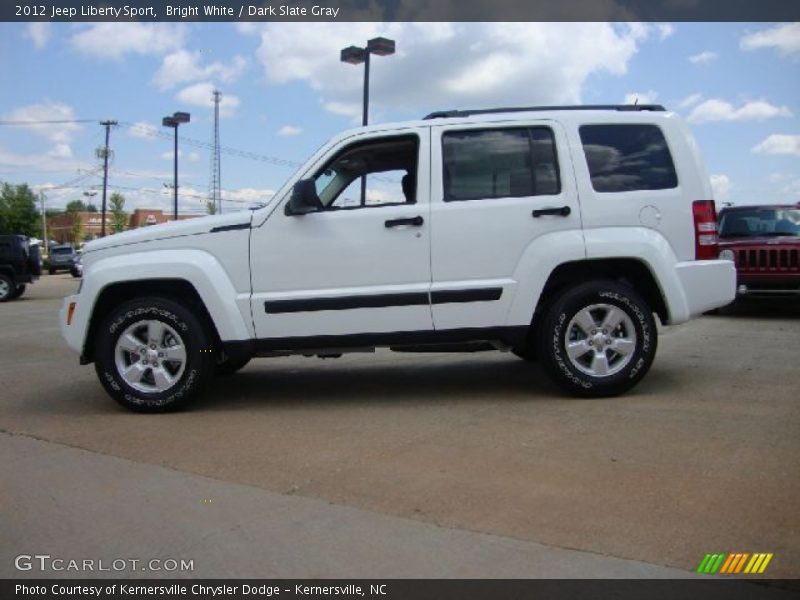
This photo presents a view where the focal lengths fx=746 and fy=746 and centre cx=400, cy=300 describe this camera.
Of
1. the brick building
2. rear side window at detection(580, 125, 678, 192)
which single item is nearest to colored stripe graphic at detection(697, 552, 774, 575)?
rear side window at detection(580, 125, 678, 192)

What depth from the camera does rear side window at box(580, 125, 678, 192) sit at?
5602 mm

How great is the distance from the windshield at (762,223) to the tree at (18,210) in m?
78.1

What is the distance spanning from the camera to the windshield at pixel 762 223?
1101 cm

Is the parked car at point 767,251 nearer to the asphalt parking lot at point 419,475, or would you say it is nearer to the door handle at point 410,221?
the asphalt parking lot at point 419,475

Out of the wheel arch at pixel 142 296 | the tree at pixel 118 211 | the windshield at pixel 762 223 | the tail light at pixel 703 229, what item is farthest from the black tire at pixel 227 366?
the tree at pixel 118 211

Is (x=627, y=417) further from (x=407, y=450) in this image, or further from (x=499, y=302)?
(x=407, y=450)

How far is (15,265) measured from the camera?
752 inches

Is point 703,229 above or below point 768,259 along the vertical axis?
above

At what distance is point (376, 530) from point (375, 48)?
1563 centimetres

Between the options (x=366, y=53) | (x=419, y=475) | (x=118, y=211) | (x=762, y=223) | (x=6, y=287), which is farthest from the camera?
(x=118, y=211)

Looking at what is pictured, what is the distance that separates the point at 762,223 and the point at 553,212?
728 cm

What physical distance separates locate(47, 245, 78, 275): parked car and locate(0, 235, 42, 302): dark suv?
23429 mm

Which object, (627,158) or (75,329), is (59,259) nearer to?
(75,329)

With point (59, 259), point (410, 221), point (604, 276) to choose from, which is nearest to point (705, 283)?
point (604, 276)
